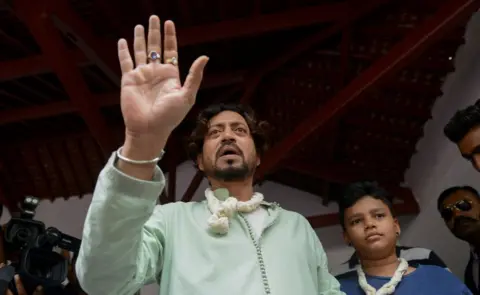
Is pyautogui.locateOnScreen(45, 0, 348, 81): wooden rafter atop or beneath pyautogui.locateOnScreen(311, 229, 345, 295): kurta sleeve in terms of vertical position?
atop

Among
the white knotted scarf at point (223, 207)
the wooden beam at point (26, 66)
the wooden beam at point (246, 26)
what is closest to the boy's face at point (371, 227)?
the white knotted scarf at point (223, 207)

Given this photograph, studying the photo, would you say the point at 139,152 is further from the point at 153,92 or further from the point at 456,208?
the point at 456,208

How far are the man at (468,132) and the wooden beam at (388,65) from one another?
82cm

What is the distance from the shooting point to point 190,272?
127 centimetres

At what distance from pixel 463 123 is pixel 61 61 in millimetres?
1975

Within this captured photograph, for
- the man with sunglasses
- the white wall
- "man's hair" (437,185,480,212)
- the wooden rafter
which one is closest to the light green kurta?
the man with sunglasses

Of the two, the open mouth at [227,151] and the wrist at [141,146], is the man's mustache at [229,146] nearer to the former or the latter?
the open mouth at [227,151]

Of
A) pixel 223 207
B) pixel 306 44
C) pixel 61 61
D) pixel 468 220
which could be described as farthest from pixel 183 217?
pixel 306 44

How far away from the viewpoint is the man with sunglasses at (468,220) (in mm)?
2354

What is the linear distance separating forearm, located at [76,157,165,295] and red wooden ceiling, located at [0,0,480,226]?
1902 mm

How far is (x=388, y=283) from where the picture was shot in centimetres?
172

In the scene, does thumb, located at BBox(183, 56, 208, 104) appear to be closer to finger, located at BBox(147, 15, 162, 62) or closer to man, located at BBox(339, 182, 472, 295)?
finger, located at BBox(147, 15, 162, 62)

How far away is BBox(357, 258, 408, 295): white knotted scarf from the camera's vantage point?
1.71 metres

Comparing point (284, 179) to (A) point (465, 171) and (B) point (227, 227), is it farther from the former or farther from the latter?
(B) point (227, 227)
